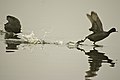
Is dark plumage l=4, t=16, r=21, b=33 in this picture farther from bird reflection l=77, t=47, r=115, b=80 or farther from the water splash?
bird reflection l=77, t=47, r=115, b=80

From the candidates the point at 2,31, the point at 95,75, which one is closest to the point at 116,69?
the point at 95,75

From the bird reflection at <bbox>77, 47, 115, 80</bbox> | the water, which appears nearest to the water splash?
the water

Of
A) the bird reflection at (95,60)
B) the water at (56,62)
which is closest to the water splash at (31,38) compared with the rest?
the water at (56,62)

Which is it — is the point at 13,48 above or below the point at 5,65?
above

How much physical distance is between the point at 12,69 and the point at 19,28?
0.29m

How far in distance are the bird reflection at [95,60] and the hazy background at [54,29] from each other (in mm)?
38

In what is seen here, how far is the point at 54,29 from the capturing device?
58.1 inches

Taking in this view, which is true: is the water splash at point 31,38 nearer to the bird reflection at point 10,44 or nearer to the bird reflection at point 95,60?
the bird reflection at point 10,44

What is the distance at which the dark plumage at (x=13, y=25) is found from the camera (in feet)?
4.58

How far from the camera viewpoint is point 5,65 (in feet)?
4.55

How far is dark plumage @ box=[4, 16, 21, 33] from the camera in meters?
1.40

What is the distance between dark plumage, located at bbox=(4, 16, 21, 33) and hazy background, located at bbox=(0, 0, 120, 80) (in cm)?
3

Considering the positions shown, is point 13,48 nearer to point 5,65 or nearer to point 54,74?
point 5,65

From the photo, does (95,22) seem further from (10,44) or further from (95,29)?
(10,44)
